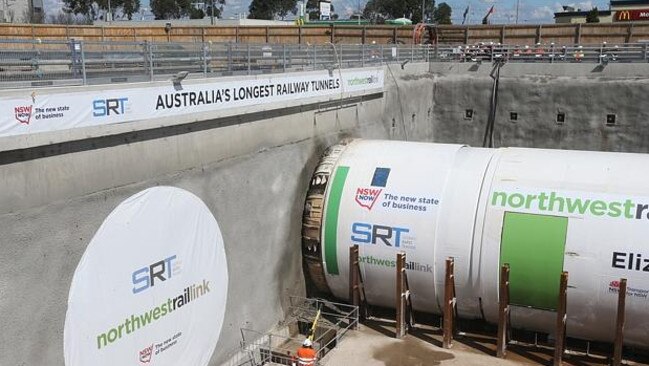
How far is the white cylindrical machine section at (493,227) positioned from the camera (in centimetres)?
1398

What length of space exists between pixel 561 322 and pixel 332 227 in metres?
6.16

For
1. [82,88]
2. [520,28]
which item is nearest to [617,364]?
[82,88]

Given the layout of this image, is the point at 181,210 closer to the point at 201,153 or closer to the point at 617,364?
the point at 201,153

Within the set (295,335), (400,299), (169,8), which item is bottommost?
(295,335)

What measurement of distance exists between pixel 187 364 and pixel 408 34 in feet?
118

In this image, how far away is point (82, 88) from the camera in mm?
9844

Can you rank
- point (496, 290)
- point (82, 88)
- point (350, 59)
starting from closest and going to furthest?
point (82, 88) → point (496, 290) → point (350, 59)

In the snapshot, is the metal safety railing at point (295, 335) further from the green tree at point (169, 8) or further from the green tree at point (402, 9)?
the green tree at point (402, 9)

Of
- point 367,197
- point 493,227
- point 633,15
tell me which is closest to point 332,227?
point 367,197

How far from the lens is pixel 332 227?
16.5 metres

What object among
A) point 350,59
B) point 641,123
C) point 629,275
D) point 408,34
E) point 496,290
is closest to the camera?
point 629,275

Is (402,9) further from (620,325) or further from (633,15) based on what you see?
(620,325)

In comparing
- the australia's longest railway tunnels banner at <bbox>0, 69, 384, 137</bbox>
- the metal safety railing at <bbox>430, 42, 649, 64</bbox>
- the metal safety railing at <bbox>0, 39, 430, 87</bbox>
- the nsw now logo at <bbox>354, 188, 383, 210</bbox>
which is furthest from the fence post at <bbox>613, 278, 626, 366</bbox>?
the metal safety railing at <bbox>430, 42, 649, 64</bbox>

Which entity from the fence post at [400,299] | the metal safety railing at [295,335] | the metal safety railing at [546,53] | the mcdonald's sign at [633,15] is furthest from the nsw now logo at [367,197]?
the mcdonald's sign at [633,15]
